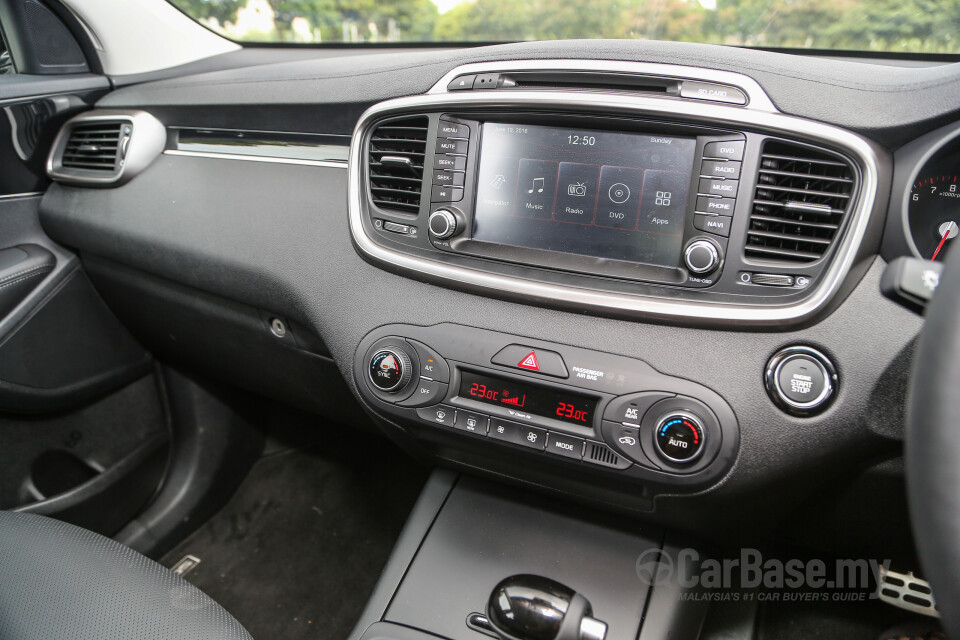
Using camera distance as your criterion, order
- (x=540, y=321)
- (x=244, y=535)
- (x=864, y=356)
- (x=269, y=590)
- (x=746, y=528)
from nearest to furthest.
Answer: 1. (x=864, y=356)
2. (x=540, y=321)
3. (x=746, y=528)
4. (x=269, y=590)
5. (x=244, y=535)

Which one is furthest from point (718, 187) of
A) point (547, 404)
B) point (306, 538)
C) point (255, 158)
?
point (306, 538)

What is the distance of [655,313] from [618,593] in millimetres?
500

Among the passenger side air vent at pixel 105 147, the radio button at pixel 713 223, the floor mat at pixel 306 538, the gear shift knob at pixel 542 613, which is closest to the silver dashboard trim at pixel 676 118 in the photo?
the radio button at pixel 713 223

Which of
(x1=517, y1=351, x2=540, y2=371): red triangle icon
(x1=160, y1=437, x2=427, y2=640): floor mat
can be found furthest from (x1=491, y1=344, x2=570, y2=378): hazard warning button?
(x1=160, y1=437, x2=427, y2=640): floor mat

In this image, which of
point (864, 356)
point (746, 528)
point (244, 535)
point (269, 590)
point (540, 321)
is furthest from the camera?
point (244, 535)

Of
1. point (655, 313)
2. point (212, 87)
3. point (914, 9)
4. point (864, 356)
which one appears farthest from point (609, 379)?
point (212, 87)

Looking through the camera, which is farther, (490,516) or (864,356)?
(490,516)

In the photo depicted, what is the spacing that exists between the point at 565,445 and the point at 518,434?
8cm

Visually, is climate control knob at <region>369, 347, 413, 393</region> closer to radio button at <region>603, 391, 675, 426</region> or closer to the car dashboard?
the car dashboard

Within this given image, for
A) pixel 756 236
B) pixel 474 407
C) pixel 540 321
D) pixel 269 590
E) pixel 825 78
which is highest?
pixel 825 78

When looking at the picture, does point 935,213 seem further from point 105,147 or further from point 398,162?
point 105,147

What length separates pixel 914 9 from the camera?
1.13 metres

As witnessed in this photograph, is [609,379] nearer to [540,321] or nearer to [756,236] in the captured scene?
[540,321]

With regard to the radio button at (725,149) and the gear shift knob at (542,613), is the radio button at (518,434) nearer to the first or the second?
the gear shift knob at (542,613)
